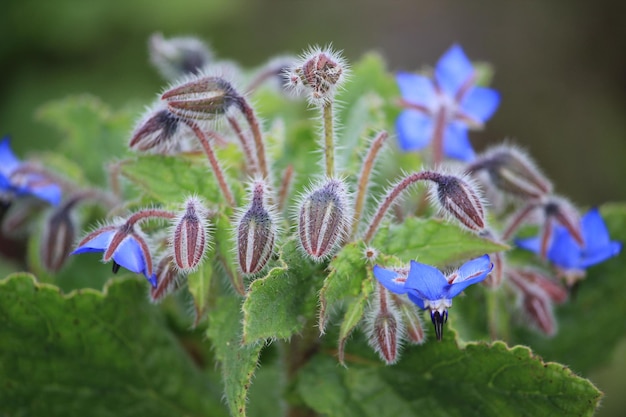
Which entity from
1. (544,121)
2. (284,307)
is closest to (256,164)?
(284,307)

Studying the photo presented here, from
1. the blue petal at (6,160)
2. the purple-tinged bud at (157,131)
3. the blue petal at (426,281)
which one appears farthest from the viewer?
the blue petal at (6,160)

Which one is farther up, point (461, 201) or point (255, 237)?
point (461, 201)

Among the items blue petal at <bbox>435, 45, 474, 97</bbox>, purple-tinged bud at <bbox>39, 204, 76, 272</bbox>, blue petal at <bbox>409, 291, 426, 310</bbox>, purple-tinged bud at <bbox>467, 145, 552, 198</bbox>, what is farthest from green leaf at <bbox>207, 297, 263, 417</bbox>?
blue petal at <bbox>435, 45, 474, 97</bbox>

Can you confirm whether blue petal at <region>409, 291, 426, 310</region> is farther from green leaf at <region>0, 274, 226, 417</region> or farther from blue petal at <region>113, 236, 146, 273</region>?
green leaf at <region>0, 274, 226, 417</region>

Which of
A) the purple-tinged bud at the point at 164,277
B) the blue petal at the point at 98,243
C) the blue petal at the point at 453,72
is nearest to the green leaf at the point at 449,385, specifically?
the purple-tinged bud at the point at 164,277

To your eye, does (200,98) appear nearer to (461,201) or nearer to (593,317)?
(461,201)

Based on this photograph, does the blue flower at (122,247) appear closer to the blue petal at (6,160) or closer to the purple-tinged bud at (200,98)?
the purple-tinged bud at (200,98)

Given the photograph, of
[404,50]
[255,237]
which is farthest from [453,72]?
[404,50]

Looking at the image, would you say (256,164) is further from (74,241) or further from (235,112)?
(74,241)
